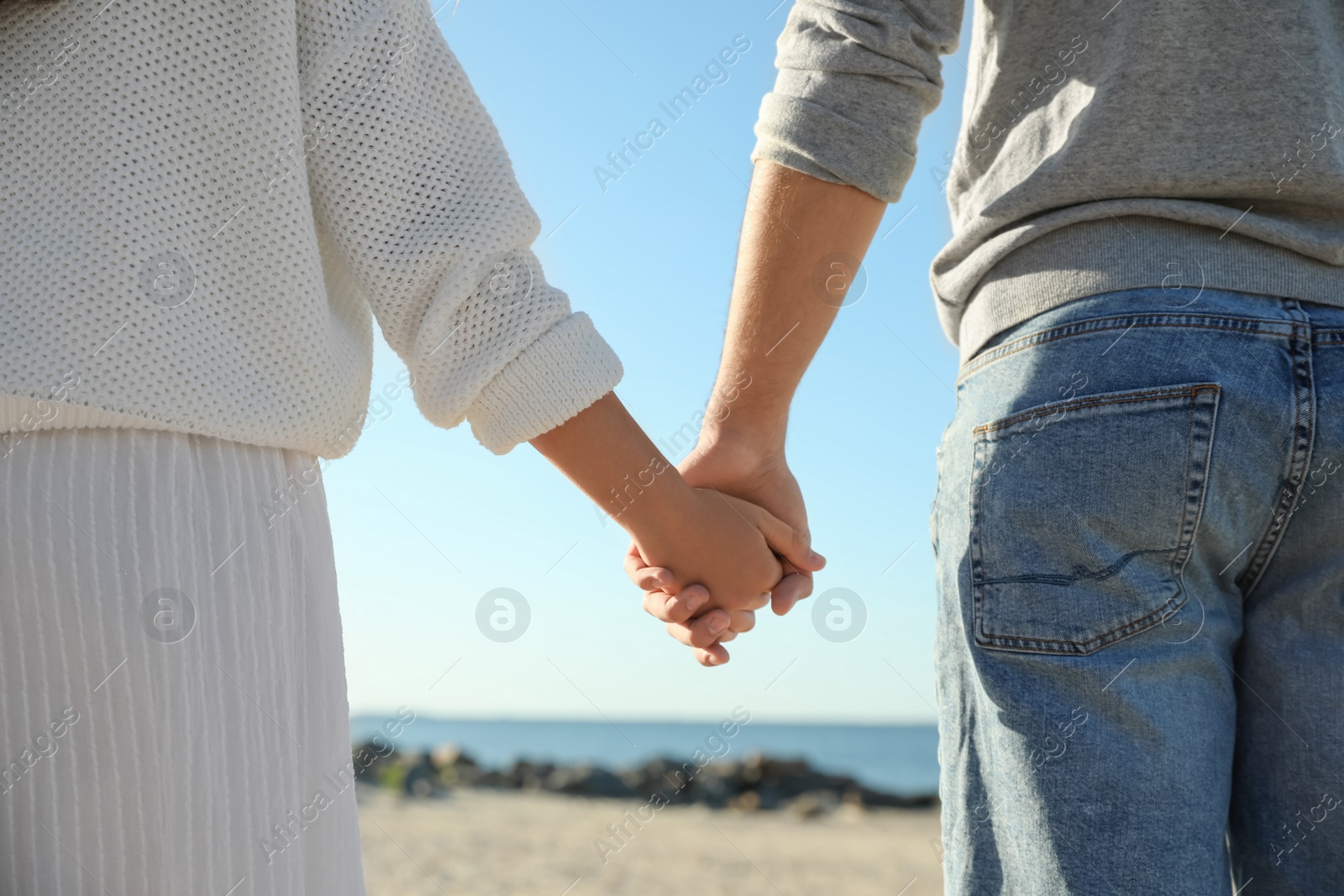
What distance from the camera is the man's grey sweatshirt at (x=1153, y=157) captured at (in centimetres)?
134

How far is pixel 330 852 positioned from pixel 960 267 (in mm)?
1130

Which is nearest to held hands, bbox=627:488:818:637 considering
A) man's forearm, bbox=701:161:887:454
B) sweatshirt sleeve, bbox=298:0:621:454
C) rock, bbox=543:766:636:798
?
man's forearm, bbox=701:161:887:454

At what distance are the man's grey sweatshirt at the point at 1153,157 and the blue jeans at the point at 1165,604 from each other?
0.22 feet

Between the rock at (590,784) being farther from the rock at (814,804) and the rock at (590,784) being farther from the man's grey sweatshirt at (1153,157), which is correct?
the man's grey sweatshirt at (1153,157)

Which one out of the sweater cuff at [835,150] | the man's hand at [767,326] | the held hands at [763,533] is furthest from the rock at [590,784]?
the sweater cuff at [835,150]

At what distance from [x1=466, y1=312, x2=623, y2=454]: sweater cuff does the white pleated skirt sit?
0.32 meters

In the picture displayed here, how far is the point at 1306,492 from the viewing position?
4.19 ft

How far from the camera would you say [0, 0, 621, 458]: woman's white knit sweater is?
1.06 metres

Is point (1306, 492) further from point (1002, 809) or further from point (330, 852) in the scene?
point (330, 852)

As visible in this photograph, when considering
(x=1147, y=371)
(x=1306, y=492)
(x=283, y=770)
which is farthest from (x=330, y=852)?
(x=1306, y=492)

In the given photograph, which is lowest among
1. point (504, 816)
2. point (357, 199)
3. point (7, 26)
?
point (504, 816)

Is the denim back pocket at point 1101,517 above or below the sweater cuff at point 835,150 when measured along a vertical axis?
below

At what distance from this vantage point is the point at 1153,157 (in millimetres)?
1384

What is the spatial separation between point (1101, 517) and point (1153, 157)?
49cm
